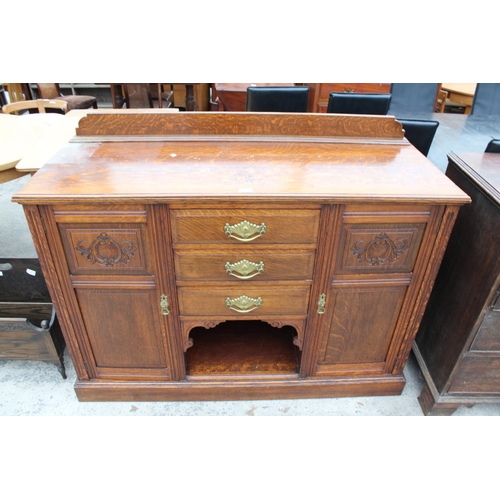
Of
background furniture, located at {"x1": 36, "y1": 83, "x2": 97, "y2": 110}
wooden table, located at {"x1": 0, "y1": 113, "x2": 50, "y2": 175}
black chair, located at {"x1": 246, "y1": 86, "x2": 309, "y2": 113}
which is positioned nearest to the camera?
wooden table, located at {"x1": 0, "y1": 113, "x2": 50, "y2": 175}

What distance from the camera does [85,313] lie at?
Answer: 4.49 feet

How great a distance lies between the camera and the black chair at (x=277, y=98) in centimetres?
264

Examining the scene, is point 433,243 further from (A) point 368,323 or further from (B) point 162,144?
(B) point 162,144

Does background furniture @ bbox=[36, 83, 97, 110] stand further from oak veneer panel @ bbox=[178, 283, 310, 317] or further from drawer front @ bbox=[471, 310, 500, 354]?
drawer front @ bbox=[471, 310, 500, 354]

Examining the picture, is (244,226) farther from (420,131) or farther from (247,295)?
(420,131)

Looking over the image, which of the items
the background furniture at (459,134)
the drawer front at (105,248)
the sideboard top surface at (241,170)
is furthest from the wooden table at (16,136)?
the background furniture at (459,134)

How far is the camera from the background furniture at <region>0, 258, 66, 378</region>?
159 cm

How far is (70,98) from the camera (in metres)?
3.95

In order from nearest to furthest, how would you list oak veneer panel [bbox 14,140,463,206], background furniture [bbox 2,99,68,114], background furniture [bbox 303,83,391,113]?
oak veneer panel [bbox 14,140,463,206]
background furniture [bbox 2,99,68,114]
background furniture [bbox 303,83,391,113]

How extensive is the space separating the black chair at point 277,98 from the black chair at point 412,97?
0.90 m

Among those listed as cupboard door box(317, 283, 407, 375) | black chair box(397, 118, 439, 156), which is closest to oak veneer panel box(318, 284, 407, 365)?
cupboard door box(317, 283, 407, 375)

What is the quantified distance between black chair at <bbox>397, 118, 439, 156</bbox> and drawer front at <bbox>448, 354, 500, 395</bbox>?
114cm

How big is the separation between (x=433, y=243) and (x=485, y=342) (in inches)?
16.6

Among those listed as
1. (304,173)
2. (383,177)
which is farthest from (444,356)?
(304,173)
